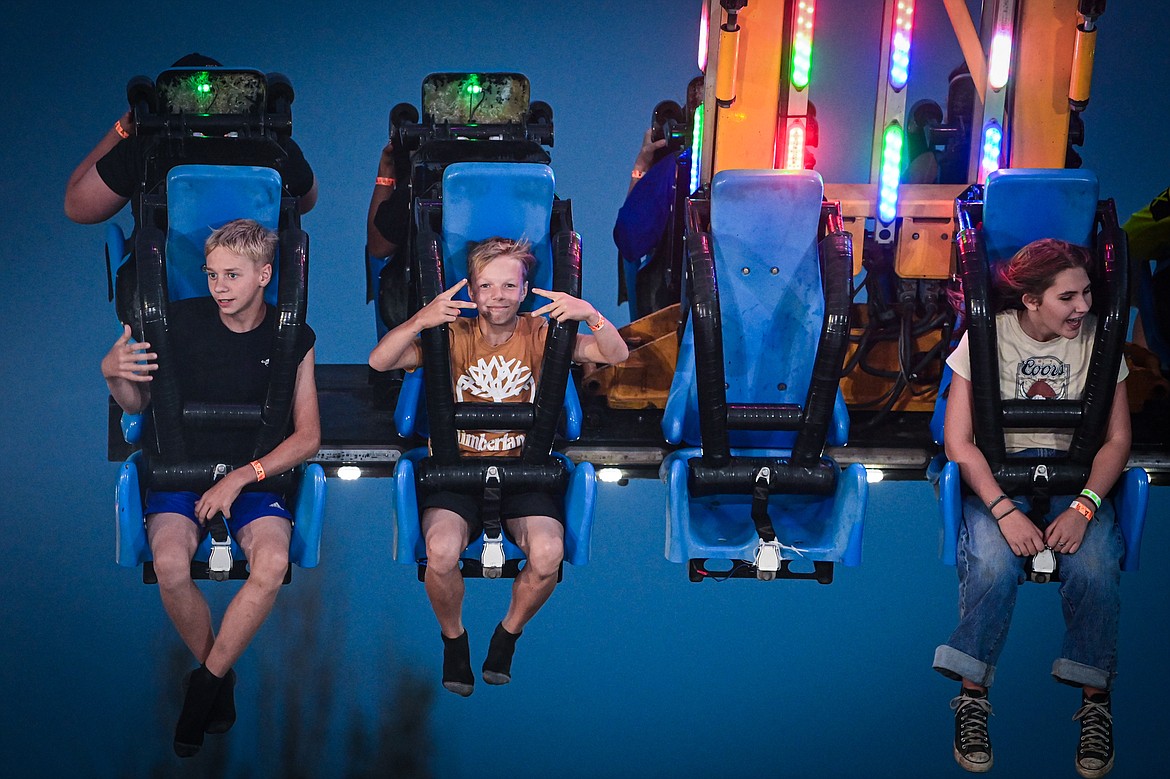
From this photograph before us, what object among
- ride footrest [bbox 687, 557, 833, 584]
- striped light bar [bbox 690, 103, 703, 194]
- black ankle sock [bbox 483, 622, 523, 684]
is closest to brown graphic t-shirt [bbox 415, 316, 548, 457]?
black ankle sock [bbox 483, 622, 523, 684]

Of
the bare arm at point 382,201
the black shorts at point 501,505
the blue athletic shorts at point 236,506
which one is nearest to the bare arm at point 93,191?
the bare arm at point 382,201

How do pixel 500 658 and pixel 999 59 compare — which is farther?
pixel 999 59

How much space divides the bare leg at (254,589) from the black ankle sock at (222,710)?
58 mm

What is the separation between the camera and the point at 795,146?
421 centimetres

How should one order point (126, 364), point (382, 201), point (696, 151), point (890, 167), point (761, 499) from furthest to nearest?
point (696, 151)
point (382, 201)
point (890, 167)
point (761, 499)
point (126, 364)

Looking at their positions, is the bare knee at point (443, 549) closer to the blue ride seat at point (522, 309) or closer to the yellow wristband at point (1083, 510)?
the blue ride seat at point (522, 309)

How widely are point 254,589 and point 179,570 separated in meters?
0.21

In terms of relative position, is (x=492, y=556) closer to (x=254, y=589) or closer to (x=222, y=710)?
(x=254, y=589)

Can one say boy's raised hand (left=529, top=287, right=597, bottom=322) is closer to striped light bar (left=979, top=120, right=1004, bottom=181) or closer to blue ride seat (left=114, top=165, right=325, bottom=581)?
blue ride seat (left=114, top=165, right=325, bottom=581)

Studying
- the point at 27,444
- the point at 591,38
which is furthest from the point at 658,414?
the point at 27,444

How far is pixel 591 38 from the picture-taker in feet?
18.5

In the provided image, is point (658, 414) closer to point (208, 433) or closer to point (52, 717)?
point (208, 433)

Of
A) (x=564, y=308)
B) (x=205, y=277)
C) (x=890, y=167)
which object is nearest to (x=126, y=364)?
(x=205, y=277)

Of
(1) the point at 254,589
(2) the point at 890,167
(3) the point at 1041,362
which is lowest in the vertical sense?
(1) the point at 254,589
